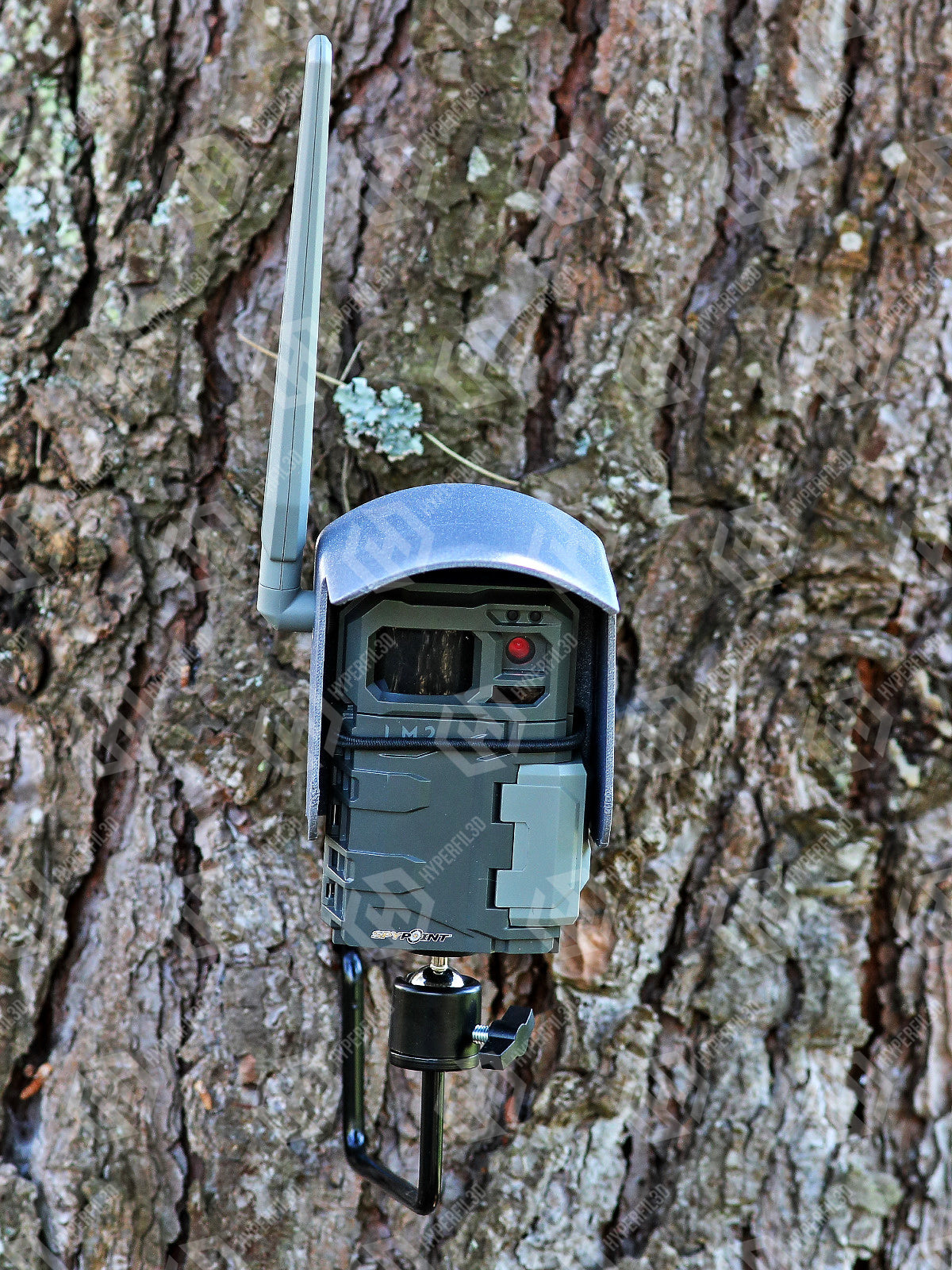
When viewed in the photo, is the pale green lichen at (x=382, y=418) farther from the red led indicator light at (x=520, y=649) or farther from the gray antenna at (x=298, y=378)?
the red led indicator light at (x=520, y=649)

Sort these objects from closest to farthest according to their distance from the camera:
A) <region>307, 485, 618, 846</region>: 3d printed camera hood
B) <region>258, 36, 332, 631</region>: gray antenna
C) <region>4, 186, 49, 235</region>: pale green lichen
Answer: <region>307, 485, 618, 846</region>: 3d printed camera hood < <region>258, 36, 332, 631</region>: gray antenna < <region>4, 186, 49, 235</region>: pale green lichen

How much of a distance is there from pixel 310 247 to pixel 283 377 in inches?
5.8

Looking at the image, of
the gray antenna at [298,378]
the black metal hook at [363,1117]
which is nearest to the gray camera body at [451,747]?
the gray antenna at [298,378]

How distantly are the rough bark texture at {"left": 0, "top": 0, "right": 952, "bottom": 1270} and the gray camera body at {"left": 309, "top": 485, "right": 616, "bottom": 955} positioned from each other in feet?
1.54

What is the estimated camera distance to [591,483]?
5.02 ft

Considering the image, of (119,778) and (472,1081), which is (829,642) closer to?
(472,1081)

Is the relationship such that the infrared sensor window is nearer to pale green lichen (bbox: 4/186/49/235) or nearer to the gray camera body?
the gray camera body

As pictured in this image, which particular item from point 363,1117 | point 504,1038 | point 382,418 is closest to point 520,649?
point 504,1038

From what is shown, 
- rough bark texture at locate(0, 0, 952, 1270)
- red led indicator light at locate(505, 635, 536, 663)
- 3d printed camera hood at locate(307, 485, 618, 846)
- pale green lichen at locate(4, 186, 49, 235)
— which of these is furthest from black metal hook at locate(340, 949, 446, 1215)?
pale green lichen at locate(4, 186, 49, 235)

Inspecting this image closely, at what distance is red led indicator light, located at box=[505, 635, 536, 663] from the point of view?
3.49 ft

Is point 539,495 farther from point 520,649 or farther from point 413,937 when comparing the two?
point 413,937

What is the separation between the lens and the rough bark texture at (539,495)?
1.48m

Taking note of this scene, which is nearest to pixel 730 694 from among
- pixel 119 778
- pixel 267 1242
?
pixel 119 778

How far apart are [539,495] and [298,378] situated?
495 millimetres
